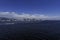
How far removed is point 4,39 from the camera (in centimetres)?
3331

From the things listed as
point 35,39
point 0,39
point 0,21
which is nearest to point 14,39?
point 0,39

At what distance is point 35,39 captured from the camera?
109 feet

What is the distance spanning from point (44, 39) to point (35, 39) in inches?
112

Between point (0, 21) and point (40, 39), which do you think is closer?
point (40, 39)

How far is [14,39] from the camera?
33625 mm

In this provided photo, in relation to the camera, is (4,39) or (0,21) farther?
(0,21)

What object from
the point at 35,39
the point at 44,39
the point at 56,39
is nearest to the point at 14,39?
the point at 35,39

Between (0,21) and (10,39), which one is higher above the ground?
(0,21)

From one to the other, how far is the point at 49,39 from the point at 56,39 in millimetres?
2130

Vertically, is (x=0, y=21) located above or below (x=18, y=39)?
above

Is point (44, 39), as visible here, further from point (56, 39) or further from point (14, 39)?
point (14, 39)

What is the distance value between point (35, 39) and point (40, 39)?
1.59 metres

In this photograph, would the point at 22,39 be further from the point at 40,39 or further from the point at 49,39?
the point at 49,39

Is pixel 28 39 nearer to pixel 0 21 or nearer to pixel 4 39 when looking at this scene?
pixel 4 39
